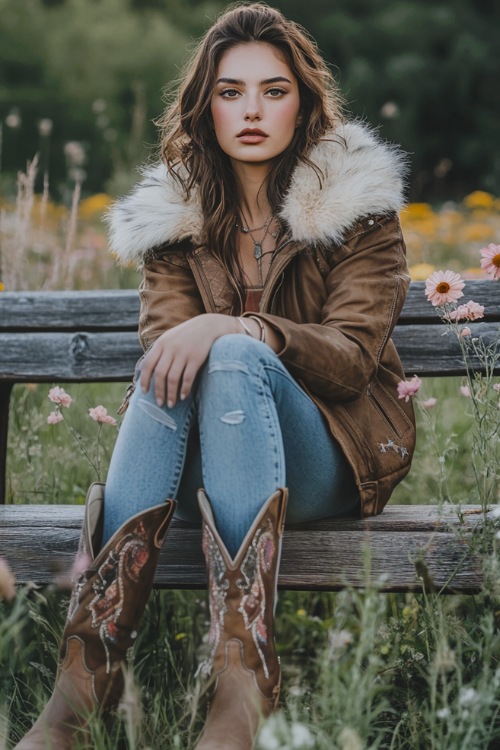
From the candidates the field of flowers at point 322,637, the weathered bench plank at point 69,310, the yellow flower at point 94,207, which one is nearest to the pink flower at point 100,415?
the field of flowers at point 322,637

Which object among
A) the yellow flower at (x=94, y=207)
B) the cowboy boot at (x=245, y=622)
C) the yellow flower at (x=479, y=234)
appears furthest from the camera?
the yellow flower at (x=94, y=207)

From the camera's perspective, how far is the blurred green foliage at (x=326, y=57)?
16.1 m

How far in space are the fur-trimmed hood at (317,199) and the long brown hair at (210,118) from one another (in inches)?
1.6

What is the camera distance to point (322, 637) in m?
2.78

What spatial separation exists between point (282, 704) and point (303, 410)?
768mm

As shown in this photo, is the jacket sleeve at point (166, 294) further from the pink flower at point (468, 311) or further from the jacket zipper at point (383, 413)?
the pink flower at point (468, 311)

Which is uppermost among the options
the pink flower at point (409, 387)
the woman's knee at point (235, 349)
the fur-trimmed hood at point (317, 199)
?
the fur-trimmed hood at point (317, 199)

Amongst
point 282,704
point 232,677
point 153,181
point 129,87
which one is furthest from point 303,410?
point 129,87

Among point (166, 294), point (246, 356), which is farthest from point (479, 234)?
point (246, 356)

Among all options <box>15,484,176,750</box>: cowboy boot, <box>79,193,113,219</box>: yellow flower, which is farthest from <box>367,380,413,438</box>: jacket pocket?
<box>79,193,113,219</box>: yellow flower

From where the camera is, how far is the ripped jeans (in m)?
1.94

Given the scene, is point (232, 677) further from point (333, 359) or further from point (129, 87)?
point (129, 87)

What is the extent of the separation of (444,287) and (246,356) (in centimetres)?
59

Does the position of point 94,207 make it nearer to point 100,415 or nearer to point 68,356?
point 68,356
